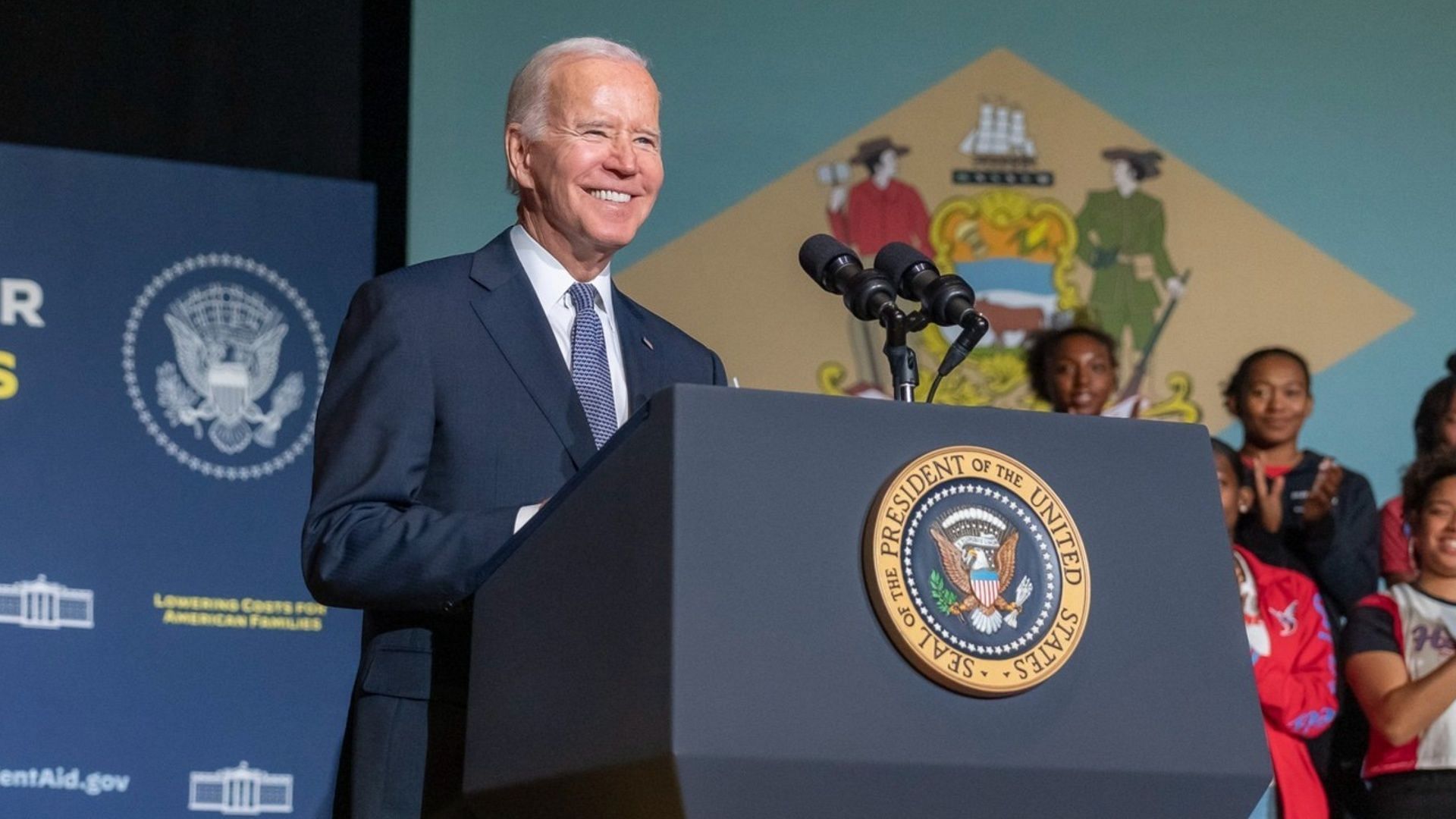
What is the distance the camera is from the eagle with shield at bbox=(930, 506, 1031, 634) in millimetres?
1424

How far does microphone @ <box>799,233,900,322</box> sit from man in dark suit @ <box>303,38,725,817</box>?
258mm

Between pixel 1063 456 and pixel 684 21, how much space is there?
A: 357 centimetres

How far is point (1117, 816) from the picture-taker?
1452 mm

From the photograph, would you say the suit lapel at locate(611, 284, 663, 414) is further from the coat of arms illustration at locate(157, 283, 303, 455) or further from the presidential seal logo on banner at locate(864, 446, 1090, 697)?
the coat of arms illustration at locate(157, 283, 303, 455)

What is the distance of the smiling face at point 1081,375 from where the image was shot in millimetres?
4648

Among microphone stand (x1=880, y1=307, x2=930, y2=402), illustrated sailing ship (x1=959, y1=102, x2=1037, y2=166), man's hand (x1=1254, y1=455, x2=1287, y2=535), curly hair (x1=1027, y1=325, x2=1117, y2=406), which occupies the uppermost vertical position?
illustrated sailing ship (x1=959, y1=102, x2=1037, y2=166)

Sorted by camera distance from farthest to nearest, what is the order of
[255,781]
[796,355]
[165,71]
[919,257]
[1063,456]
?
[796,355] → [165,71] → [255,781] → [919,257] → [1063,456]

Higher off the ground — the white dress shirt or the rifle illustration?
the rifle illustration

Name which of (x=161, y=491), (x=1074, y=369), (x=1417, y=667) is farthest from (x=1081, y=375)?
(x=161, y=491)

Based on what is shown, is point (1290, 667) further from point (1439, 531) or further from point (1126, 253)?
point (1126, 253)

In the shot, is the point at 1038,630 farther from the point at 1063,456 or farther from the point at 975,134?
the point at 975,134

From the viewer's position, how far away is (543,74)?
213cm

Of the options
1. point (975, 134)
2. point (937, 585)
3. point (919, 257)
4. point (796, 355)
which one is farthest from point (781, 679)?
point (975, 134)

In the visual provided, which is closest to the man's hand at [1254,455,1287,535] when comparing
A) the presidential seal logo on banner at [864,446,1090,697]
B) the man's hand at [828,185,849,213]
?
the man's hand at [828,185,849,213]
